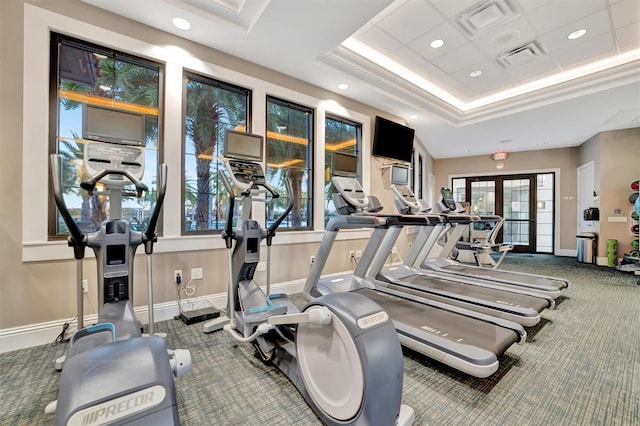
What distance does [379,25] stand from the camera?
11.0 ft

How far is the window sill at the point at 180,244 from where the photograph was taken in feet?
7.80

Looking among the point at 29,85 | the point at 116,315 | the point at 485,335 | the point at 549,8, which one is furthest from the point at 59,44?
the point at 549,8

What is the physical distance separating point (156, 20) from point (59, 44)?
2.85ft

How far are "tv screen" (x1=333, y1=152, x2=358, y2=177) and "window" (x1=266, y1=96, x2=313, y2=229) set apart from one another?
0.72 meters

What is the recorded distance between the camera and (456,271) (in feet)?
15.4

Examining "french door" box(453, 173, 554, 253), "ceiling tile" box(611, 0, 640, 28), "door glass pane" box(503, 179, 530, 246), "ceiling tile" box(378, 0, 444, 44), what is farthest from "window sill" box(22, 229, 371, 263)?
"door glass pane" box(503, 179, 530, 246)

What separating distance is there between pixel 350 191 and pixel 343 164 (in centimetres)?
47

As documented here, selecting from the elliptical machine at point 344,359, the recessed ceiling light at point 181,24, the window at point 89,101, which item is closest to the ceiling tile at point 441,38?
the recessed ceiling light at point 181,24

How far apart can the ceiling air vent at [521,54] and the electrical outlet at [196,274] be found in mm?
4797

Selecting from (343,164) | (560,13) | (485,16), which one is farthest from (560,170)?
(343,164)

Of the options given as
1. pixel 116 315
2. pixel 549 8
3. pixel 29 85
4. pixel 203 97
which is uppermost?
pixel 549 8

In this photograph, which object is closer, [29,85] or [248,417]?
[248,417]

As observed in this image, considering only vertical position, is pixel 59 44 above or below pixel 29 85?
above

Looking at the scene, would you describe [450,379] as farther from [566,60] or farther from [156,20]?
[566,60]
